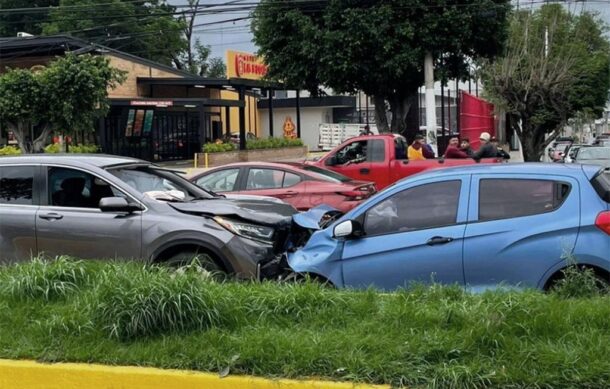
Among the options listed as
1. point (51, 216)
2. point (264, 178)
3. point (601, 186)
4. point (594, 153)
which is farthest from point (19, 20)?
point (601, 186)

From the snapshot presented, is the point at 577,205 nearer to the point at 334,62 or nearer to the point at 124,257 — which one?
the point at 124,257

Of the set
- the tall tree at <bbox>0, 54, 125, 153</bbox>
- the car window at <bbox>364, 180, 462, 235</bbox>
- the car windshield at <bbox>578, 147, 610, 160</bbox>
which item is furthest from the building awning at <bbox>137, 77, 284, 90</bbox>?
the car window at <bbox>364, 180, 462, 235</bbox>

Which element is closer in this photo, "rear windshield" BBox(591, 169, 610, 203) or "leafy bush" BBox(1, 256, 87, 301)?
"leafy bush" BBox(1, 256, 87, 301)

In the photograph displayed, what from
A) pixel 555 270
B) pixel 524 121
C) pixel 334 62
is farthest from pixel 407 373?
pixel 524 121

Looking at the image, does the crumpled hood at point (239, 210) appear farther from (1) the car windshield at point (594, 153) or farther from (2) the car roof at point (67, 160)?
(1) the car windshield at point (594, 153)

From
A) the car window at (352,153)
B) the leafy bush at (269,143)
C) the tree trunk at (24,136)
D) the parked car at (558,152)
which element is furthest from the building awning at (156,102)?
the car window at (352,153)

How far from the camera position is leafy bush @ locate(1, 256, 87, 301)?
5.05 metres

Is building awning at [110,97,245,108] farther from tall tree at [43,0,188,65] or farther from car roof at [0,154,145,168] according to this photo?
car roof at [0,154,145,168]

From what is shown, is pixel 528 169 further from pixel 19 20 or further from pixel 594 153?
pixel 19 20

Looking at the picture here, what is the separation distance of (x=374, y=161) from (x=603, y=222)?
9202mm

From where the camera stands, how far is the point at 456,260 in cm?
607

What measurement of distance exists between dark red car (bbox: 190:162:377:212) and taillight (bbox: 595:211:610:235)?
5911mm

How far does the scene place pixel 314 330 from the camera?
4367 mm

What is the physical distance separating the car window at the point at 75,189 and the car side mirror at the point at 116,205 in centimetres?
29
